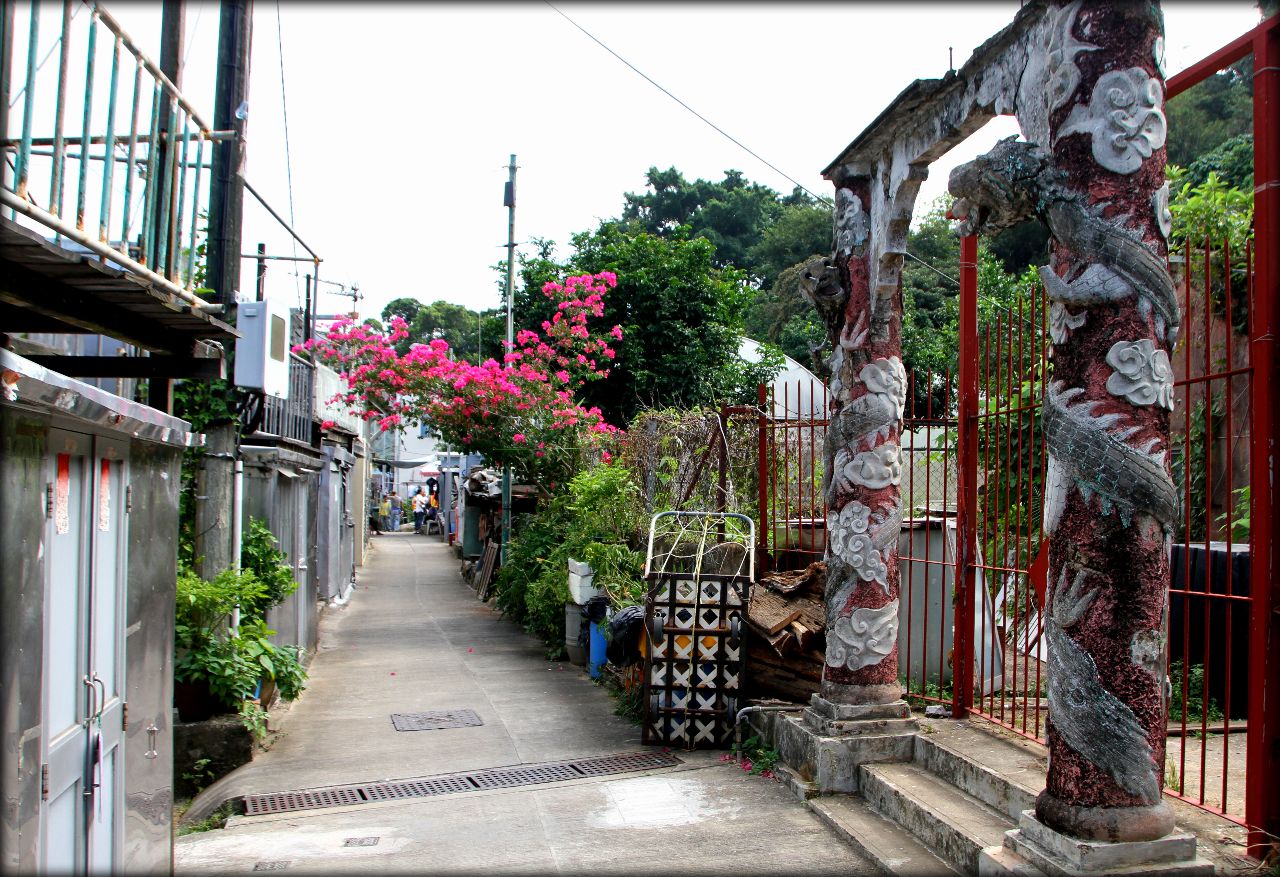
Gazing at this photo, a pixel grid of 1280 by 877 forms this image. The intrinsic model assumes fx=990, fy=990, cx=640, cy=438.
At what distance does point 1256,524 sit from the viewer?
369 centimetres

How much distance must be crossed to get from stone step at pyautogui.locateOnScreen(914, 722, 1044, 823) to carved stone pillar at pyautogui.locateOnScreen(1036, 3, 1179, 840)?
0.98 m

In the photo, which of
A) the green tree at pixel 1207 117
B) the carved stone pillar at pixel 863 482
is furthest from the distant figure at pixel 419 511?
the carved stone pillar at pixel 863 482

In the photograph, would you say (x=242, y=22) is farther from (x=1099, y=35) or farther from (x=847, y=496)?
(x=1099, y=35)

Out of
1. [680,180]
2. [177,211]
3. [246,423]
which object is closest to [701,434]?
[246,423]

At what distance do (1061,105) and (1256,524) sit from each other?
5.68ft

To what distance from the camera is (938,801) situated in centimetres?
508

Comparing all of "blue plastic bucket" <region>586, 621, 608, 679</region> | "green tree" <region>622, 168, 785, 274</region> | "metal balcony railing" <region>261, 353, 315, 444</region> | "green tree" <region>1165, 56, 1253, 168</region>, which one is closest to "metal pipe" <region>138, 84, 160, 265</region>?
"blue plastic bucket" <region>586, 621, 608, 679</region>

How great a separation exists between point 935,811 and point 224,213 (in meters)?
6.28

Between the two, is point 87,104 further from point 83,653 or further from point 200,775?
point 200,775

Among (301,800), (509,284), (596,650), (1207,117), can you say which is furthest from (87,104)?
(1207,117)

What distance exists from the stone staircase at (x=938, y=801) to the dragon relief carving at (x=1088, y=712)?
0.87 metres

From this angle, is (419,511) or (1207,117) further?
(419,511)

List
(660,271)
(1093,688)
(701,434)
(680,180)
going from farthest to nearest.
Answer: (680,180), (660,271), (701,434), (1093,688)

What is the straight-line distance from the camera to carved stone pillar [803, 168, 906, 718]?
608cm
